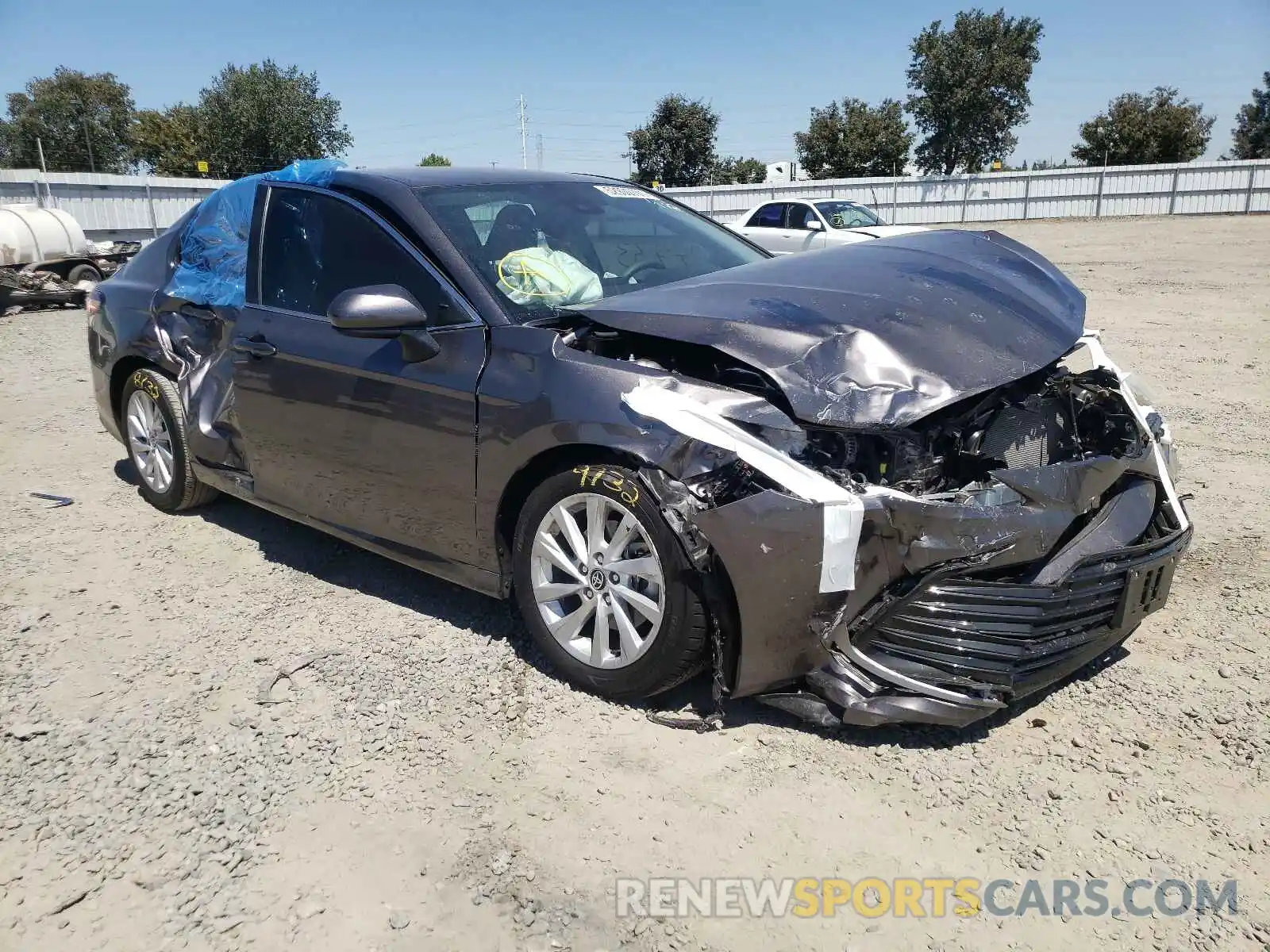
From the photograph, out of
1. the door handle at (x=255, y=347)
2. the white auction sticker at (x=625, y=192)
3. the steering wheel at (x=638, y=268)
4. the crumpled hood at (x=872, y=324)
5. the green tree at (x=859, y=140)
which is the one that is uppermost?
the green tree at (x=859, y=140)


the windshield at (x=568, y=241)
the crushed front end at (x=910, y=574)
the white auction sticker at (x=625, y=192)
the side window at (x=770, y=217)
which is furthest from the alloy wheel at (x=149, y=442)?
the side window at (x=770, y=217)

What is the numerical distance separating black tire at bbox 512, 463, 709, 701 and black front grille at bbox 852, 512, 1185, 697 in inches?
19.9

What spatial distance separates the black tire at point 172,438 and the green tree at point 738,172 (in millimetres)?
48995

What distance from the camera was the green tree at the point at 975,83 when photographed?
46.8 metres

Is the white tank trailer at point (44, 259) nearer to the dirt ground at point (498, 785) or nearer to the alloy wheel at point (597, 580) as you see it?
the dirt ground at point (498, 785)

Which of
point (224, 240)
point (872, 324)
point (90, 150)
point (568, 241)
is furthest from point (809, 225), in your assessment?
point (90, 150)

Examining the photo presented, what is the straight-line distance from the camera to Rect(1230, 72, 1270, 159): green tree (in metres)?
61.5

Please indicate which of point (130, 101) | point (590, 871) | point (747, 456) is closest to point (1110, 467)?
point (747, 456)

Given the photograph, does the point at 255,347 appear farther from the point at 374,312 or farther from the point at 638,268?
the point at 638,268

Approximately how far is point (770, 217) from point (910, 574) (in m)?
16.3

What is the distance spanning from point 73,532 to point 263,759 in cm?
293

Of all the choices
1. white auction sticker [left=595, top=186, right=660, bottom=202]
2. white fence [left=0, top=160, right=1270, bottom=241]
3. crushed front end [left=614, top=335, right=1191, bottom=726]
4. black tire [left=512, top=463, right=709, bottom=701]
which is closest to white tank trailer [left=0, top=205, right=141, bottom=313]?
white auction sticker [left=595, top=186, right=660, bottom=202]

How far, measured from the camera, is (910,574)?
105 inches

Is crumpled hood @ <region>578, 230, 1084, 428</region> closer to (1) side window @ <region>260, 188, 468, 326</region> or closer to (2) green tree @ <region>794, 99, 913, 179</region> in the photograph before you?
(1) side window @ <region>260, 188, 468, 326</region>
